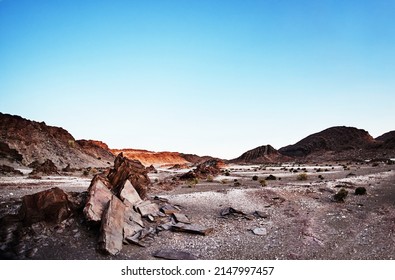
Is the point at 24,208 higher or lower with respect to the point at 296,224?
higher

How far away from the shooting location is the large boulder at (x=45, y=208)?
8852 mm

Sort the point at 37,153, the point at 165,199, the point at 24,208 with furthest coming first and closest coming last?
the point at 37,153, the point at 165,199, the point at 24,208

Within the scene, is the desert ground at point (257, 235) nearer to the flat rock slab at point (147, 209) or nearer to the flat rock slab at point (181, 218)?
the flat rock slab at point (181, 218)

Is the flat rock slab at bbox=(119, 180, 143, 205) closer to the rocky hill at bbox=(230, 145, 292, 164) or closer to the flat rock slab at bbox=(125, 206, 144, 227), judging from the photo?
the flat rock slab at bbox=(125, 206, 144, 227)

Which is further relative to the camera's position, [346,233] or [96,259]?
[346,233]

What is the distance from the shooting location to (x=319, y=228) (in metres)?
9.93

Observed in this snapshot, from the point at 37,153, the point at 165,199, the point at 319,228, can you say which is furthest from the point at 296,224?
the point at 37,153

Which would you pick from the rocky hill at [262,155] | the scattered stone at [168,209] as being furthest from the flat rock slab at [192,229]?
the rocky hill at [262,155]

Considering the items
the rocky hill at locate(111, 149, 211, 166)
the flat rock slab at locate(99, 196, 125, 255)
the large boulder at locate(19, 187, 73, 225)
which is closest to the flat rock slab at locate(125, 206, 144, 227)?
the flat rock slab at locate(99, 196, 125, 255)

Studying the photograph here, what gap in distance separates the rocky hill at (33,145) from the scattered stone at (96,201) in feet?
106

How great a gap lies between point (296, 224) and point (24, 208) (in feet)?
29.4
